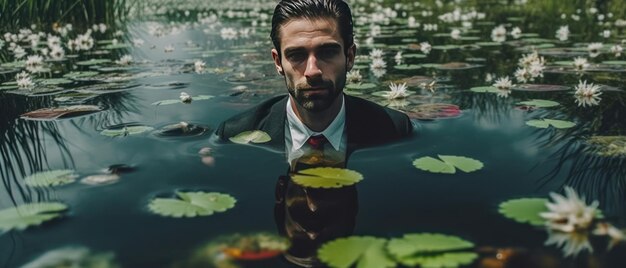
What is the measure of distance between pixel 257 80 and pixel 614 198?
12.9 ft

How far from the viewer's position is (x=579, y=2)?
40.9 feet

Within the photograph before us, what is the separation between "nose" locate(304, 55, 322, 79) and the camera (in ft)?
8.07

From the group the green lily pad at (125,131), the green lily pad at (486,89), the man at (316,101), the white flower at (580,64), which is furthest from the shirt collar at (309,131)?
the white flower at (580,64)

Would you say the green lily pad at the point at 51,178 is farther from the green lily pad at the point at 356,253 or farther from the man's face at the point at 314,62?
the green lily pad at the point at 356,253

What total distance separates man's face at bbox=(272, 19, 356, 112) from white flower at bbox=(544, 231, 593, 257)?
1.26m

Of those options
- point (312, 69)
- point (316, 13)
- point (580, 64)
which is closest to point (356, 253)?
point (312, 69)

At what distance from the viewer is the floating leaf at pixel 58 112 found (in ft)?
11.7

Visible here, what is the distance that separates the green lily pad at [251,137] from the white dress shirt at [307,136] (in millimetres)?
142

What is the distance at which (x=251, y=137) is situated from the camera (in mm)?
3012

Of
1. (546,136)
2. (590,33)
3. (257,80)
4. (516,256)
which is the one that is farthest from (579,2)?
(516,256)

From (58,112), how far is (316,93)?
2.19 meters

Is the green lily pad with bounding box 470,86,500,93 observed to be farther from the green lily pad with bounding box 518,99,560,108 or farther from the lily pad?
the lily pad

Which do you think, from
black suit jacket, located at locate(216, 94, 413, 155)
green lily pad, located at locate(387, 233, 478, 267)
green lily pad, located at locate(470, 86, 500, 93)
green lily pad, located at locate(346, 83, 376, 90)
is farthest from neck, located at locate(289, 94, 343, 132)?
green lily pad, located at locate(470, 86, 500, 93)

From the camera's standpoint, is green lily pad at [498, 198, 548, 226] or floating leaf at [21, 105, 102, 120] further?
floating leaf at [21, 105, 102, 120]
